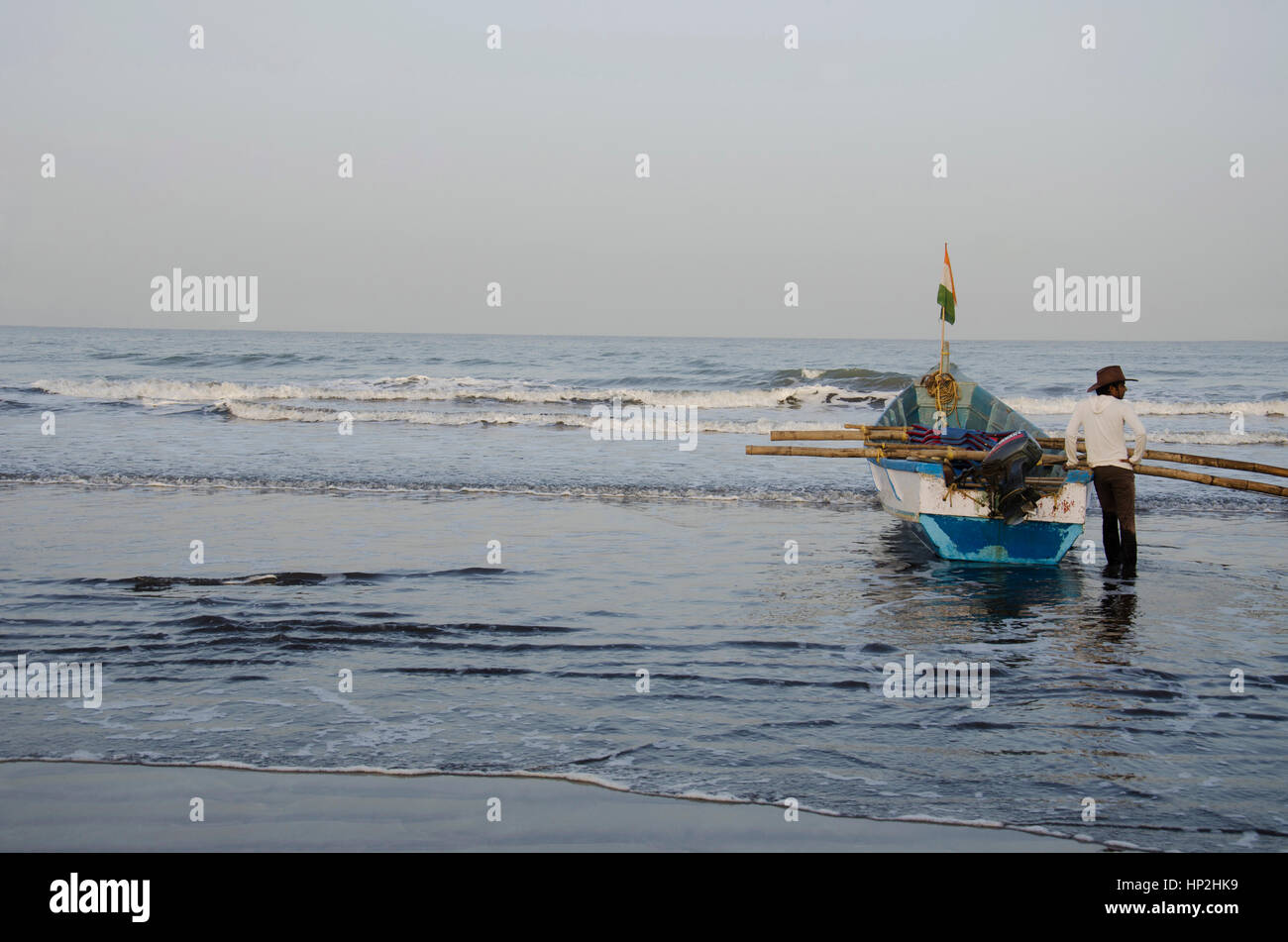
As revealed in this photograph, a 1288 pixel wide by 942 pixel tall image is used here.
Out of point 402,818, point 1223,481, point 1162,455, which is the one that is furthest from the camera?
point 1162,455

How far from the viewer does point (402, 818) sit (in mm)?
4410

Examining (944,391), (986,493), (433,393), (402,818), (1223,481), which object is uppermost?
(433,393)

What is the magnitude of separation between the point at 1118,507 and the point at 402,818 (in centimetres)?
782

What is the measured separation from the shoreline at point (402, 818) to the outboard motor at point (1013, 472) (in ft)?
18.6

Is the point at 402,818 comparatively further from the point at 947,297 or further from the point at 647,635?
the point at 947,297

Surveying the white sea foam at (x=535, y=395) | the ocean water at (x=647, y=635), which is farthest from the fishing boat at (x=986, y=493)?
the white sea foam at (x=535, y=395)

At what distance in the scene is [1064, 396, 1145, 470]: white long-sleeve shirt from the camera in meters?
9.76

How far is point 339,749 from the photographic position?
5176 mm

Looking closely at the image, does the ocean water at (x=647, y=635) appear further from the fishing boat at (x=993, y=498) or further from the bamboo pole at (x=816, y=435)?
the bamboo pole at (x=816, y=435)

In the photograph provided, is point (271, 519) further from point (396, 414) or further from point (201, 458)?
point (396, 414)

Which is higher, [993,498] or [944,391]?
[944,391]

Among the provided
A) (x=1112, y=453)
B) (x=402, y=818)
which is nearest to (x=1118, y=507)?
(x=1112, y=453)

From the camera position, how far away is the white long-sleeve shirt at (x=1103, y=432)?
9.76m

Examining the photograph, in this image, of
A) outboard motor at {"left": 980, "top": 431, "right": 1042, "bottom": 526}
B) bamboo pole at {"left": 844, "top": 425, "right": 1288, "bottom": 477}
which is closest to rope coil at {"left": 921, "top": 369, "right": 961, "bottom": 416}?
bamboo pole at {"left": 844, "top": 425, "right": 1288, "bottom": 477}
